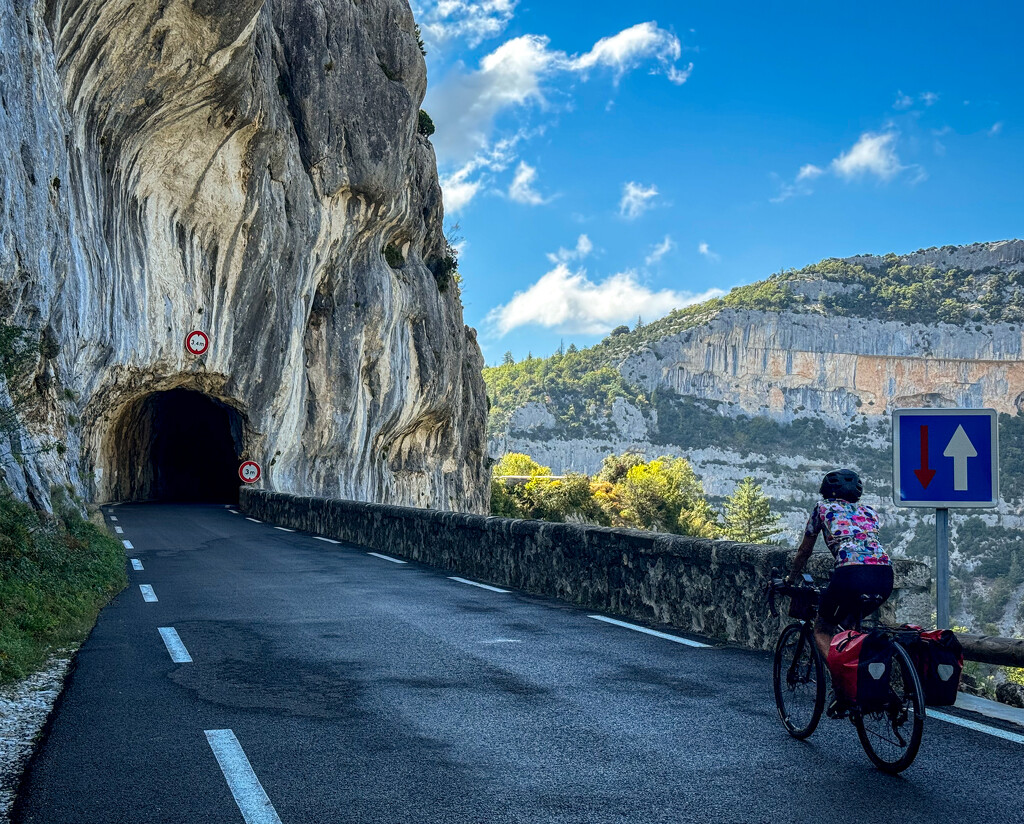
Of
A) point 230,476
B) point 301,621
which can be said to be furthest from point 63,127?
point 230,476

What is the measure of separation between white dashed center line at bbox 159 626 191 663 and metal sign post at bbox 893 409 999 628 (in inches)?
217

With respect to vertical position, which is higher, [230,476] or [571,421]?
[571,421]

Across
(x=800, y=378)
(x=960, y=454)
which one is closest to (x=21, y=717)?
(x=960, y=454)

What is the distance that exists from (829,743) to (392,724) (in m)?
2.48

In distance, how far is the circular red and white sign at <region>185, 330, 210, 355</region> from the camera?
3070 centimetres

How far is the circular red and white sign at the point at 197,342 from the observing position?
30.7 metres

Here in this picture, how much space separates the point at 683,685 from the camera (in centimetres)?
692

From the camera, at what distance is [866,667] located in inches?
180

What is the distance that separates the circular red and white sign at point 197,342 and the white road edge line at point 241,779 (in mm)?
26853

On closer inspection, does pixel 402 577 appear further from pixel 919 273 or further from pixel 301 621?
pixel 919 273

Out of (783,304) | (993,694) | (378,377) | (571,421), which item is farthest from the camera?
(783,304)

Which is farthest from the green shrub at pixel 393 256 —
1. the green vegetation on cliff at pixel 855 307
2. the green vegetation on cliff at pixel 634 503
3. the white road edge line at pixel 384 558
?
the green vegetation on cliff at pixel 855 307

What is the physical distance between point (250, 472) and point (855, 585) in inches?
1283

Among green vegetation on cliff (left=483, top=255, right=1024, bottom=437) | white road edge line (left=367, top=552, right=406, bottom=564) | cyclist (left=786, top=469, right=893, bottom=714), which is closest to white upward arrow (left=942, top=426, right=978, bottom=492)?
cyclist (left=786, top=469, right=893, bottom=714)
